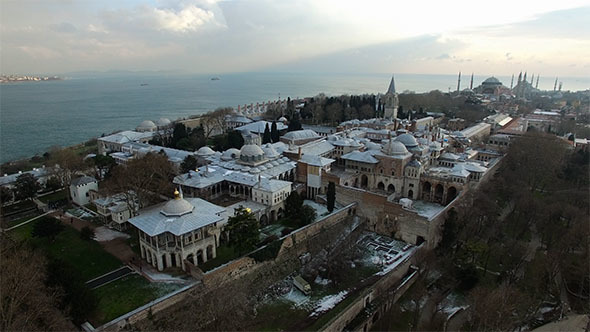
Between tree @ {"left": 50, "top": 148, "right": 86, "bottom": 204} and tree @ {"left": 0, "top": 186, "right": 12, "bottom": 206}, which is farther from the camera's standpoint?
tree @ {"left": 50, "top": 148, "right": 86, "bottom": 204}

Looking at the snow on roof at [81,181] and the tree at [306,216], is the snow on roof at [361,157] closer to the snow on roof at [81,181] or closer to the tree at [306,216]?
the tree at [306,216]

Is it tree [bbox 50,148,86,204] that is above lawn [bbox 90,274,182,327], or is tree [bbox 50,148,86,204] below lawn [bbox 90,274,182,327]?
above

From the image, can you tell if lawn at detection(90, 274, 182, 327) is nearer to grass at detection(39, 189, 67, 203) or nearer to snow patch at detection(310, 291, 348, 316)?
snow patch at detection(310, 291, 348, 316)

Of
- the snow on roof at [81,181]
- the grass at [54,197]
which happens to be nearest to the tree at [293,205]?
the snow on roof at [81,181]

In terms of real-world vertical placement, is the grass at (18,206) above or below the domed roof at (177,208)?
below

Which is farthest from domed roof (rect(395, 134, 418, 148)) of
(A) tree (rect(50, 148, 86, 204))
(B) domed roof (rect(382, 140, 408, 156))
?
(A) tree (rect(50, 148, 86, 204))

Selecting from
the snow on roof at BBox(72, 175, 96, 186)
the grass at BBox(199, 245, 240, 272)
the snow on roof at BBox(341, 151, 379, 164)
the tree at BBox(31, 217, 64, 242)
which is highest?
the snow on roof at BBox(341, 151, 379, 164)

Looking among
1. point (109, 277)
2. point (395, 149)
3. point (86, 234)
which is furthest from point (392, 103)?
point (109, 277)
